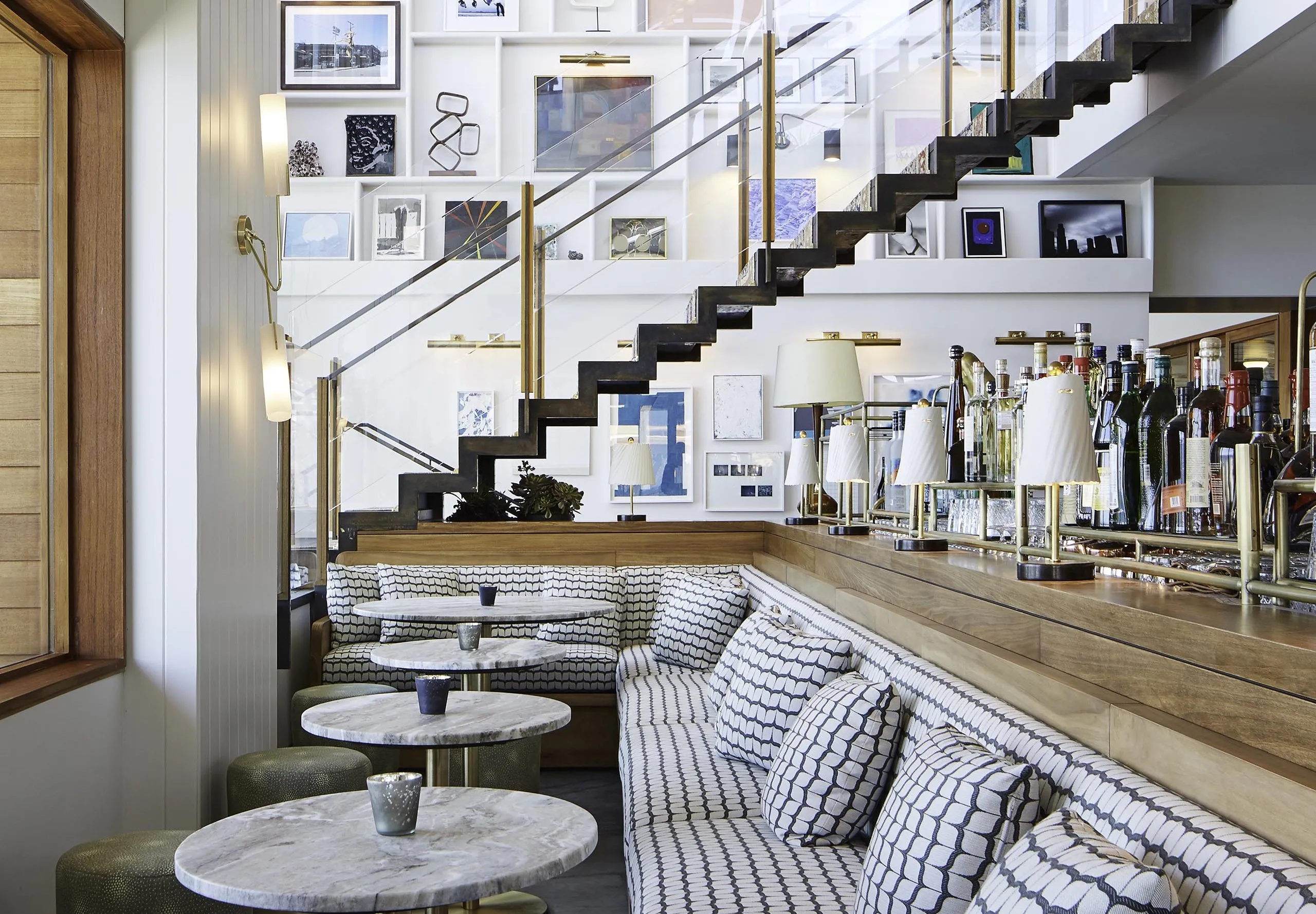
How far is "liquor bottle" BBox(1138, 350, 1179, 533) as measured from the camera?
7.02 feet

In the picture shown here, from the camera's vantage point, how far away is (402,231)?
6176 millimetres

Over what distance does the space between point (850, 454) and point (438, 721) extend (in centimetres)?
168

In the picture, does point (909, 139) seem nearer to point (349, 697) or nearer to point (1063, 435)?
point (349, 697)

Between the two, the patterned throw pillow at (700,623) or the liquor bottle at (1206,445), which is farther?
the patterned throw pillow at (700,623)

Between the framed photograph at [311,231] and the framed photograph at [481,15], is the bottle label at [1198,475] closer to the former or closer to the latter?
the framed photograph at [311,231]

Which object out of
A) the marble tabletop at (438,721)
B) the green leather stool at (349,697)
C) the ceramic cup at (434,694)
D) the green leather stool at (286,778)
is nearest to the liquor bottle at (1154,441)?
the marble tabletop at (438,721)

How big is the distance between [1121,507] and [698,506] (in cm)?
658

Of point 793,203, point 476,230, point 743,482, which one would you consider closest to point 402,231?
point 476,230

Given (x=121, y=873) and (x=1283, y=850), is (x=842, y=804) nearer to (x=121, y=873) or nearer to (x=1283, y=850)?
(x=1283, y=850)

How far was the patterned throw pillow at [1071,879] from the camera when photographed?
3.72 feet

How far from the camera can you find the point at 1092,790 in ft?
4.96

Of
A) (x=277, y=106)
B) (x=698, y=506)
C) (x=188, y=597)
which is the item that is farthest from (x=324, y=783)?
(x=698, y=506)

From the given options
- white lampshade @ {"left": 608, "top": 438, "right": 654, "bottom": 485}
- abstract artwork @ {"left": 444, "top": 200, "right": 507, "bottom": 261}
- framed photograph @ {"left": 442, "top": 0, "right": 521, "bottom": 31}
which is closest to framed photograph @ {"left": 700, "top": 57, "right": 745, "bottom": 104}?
abstract artwork @ {"left": 444, "top": 200, "right": 507, "bottom": 261}

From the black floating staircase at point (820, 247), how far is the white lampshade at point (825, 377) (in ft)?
1.14
